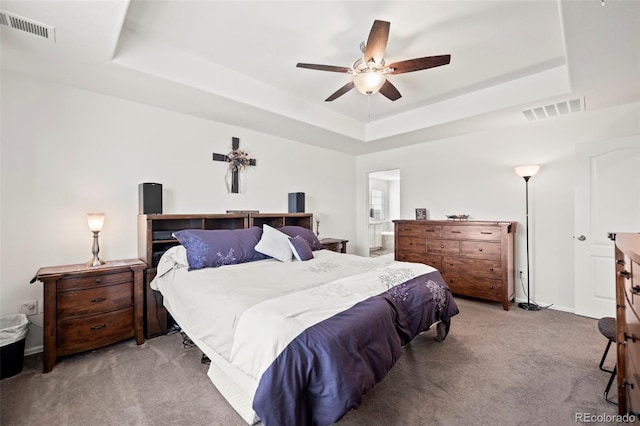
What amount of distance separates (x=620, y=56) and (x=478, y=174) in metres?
2.17

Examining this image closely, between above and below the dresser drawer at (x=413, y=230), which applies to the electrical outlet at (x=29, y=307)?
below

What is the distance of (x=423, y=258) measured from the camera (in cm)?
429

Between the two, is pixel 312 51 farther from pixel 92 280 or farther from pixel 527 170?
pixel 527 170

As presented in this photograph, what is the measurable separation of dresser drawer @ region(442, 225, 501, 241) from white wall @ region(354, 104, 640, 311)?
53 cm

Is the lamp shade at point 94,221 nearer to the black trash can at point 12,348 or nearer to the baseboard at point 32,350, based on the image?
the black trash can at point 12,348

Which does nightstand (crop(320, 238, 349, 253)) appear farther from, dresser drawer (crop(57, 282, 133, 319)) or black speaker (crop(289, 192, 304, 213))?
dresser drawer (crop(57, 282, 133, 319))

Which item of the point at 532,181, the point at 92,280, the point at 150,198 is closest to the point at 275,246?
the point at 150,198

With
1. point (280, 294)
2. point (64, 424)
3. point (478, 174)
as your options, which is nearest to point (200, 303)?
point (280, 294)

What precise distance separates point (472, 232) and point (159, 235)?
3932mm

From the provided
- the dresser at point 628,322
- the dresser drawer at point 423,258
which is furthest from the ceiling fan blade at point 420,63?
the dresser drawer at point 423,258

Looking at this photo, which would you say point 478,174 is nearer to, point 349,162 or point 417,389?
point 349,162

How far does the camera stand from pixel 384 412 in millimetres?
1738

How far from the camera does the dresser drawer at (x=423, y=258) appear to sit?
13.6 feet

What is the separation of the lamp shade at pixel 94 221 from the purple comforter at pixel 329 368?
232 centimetres
